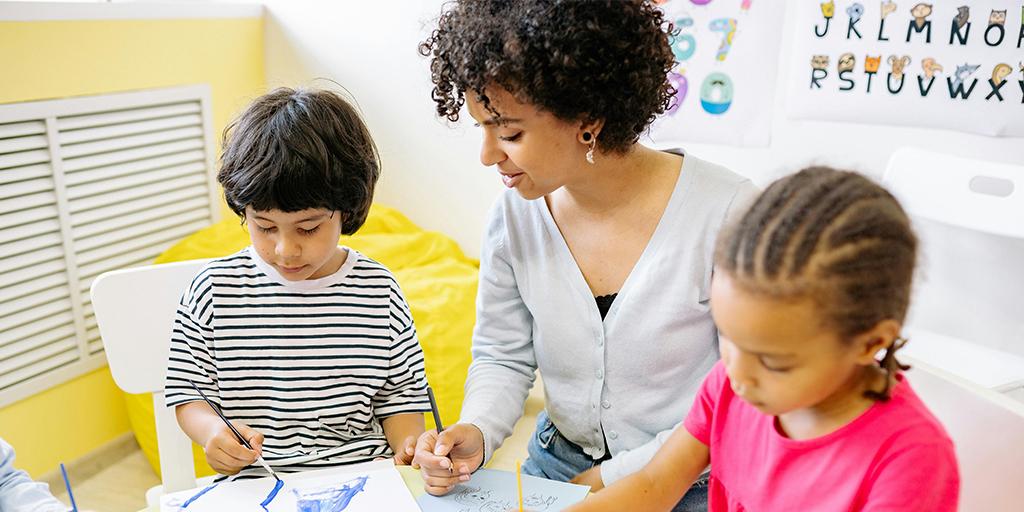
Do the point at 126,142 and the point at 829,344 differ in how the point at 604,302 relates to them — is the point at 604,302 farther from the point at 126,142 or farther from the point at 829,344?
the point at 126,142

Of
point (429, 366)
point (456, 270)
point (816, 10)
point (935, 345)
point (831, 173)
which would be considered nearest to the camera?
point (831, 173)

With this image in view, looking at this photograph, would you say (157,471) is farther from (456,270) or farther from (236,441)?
(236,441)

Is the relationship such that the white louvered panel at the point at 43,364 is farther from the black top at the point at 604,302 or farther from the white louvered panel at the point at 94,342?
the black top at the point at 604,302

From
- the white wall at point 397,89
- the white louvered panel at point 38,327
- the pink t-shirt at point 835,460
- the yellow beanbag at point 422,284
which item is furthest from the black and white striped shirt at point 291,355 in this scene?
the white wall at point 397,89

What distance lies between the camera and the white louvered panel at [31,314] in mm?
2078

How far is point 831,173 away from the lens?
A: 69 cm

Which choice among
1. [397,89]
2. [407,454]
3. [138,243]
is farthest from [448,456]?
[397,89]

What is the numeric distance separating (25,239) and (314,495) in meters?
1.57

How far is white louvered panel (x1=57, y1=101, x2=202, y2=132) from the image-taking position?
2193mm

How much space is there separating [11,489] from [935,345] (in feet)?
5.20

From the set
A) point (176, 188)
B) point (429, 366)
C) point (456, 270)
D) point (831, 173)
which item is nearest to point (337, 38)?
point (176, 188)

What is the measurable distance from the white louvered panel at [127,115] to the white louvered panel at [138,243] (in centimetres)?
33

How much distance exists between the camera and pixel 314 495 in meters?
0.94

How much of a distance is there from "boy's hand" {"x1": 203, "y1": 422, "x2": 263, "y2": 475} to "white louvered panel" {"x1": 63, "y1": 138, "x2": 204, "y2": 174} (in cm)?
148
